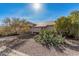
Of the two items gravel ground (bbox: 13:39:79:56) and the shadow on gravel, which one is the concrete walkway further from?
the shadow on gravel

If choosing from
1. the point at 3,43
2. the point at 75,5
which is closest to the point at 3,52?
the point at 3,43

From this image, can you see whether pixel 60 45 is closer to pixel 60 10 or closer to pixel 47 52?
pixel 47 52

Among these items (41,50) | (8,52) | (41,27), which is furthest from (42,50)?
(8,52)

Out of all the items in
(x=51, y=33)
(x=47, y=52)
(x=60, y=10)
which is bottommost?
(x=47, y=52)

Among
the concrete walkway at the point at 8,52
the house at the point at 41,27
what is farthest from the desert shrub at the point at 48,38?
the concrete walkway at the point at 8,52

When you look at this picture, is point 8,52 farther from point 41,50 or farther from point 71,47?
point 71,47

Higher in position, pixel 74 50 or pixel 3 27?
pixel 3 27

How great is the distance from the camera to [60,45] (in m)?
3.08

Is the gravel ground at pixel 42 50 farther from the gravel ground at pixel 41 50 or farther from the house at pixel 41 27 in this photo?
the house at pixel 41 27

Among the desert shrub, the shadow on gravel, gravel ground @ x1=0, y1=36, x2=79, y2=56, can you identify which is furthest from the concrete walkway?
the shadow on gravel

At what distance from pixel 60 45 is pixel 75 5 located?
0.47 metres

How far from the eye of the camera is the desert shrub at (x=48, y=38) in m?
3.06

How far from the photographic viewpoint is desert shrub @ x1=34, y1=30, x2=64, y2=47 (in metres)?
3.06

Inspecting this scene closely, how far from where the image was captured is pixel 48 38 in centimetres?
306
